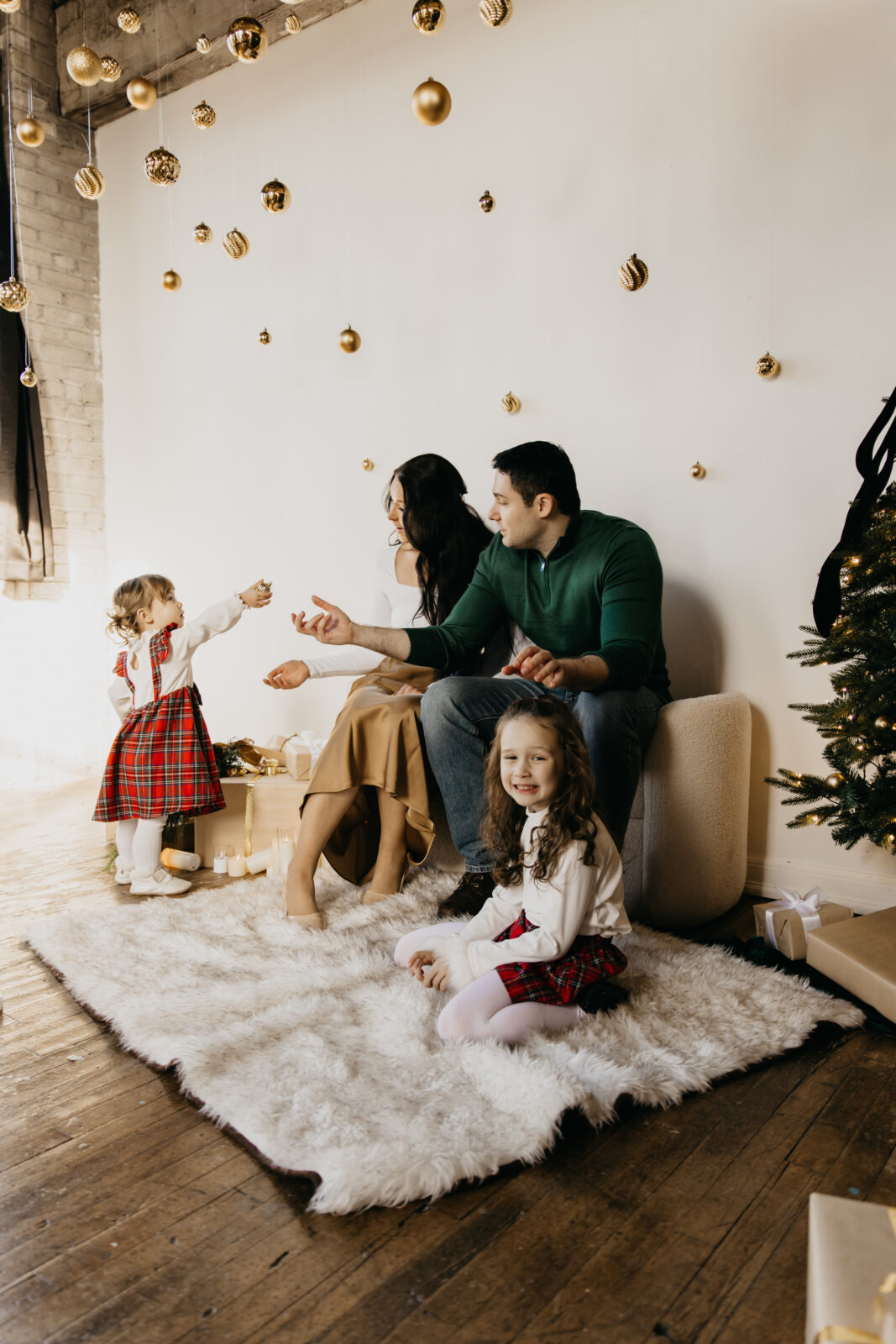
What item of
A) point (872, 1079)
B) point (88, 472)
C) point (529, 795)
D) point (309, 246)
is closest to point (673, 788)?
point (529, 795)

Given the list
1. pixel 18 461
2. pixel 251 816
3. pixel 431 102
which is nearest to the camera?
pixel 431 102

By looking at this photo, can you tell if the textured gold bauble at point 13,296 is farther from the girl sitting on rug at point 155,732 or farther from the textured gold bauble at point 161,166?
the girl sitting on rug at point 155,732

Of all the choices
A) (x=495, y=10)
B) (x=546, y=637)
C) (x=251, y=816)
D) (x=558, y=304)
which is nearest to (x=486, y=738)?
(x=546, y=637)

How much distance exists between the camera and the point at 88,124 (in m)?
4.54

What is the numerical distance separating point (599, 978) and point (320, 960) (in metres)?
0.61

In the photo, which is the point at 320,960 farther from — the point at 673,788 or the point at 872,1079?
the point at 872,1079

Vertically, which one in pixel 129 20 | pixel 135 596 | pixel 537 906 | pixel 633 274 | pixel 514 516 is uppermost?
pixel 129 20

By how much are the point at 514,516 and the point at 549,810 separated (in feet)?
3.08

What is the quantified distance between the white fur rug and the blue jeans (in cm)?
27

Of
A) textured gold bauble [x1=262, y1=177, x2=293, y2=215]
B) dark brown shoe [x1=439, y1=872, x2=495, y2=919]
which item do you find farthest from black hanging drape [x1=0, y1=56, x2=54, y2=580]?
dark brown shoe [x1=439, y1=872, x2=495, y2=919]

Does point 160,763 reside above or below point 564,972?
above

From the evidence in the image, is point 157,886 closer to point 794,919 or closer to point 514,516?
point 514,516

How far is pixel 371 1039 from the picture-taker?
1.65 m

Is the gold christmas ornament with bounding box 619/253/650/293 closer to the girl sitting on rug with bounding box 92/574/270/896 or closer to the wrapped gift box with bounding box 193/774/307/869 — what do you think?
the girl sitting on rug with bounding box 92/574/270/896
